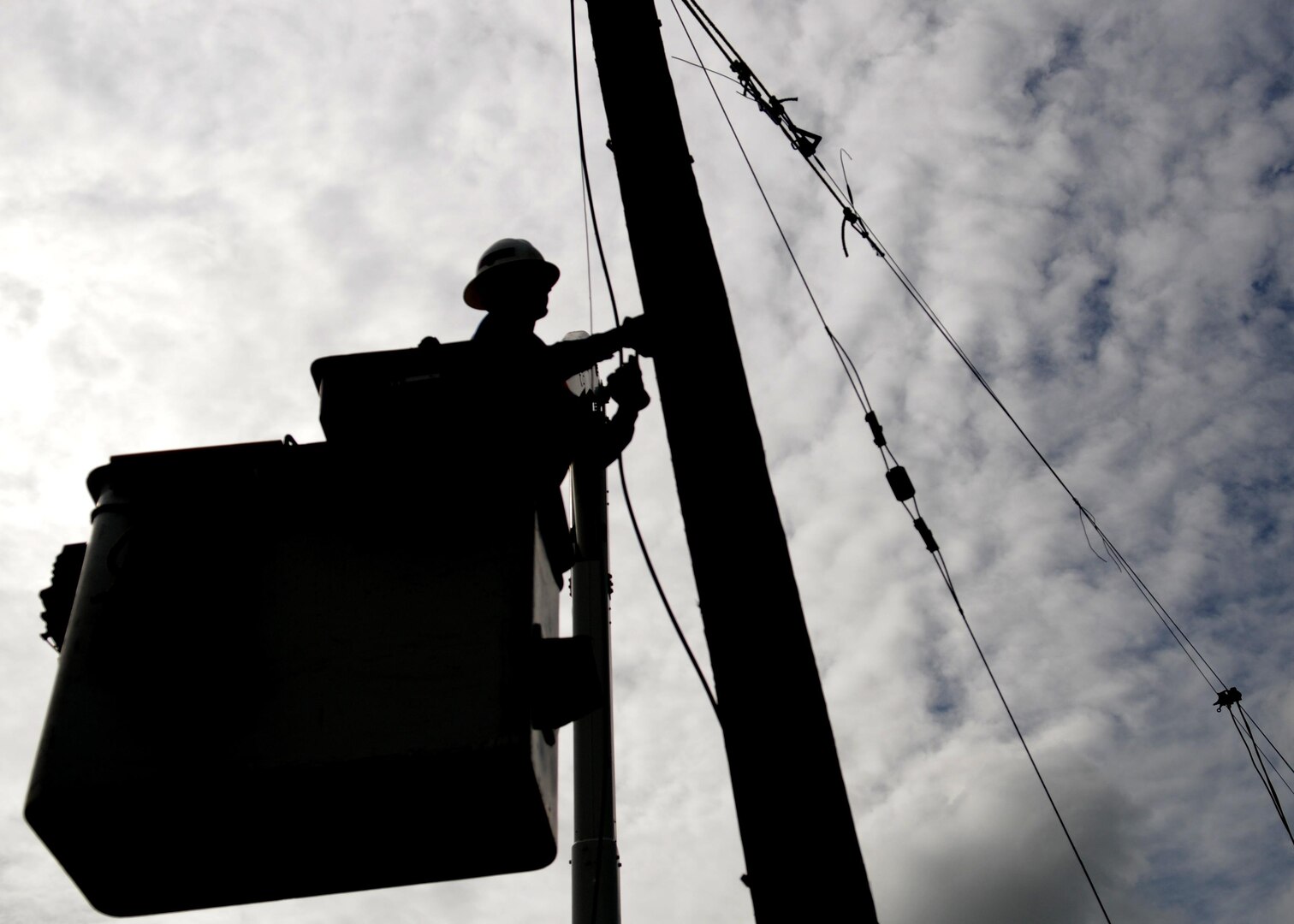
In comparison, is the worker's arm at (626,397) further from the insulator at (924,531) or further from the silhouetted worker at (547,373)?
the insulator at (924,531)

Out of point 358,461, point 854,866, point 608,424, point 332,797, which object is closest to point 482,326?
point 608,424

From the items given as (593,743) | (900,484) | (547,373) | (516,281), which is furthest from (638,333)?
(900,484)

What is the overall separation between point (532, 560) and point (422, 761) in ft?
1.34

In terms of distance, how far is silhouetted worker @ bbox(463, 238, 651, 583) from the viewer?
2.15 meters

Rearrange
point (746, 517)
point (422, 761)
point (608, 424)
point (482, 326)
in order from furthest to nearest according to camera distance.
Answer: point (482, 326)
point (608, 424)
point (746, 517)
point (422, 761)

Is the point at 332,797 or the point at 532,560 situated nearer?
the point at 332,797

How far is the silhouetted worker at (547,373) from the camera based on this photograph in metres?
2.15

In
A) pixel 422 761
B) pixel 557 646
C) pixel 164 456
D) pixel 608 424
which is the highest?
pixel 608 424

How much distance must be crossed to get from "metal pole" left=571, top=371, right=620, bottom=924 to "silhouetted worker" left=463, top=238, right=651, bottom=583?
1.17ft

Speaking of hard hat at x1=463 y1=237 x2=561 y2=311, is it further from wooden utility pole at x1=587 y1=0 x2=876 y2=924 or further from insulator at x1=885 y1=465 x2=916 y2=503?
insulator at x1=885 y1=465 x2=916 y2=503

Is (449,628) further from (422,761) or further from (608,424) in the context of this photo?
(608,424)

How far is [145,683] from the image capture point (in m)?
1.87

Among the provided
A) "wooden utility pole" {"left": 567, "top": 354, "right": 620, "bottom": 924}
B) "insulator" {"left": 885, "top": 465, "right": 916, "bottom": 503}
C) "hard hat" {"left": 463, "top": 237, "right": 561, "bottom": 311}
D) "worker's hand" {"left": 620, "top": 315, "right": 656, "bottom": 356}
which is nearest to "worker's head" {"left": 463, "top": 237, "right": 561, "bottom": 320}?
"hard hat" {"left": 463, "top": 237, "right": 561, "bottom": 311}

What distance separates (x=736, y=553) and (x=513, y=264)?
1.36 metres
